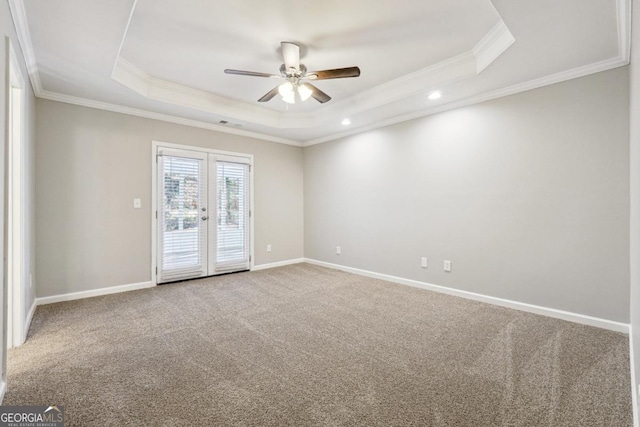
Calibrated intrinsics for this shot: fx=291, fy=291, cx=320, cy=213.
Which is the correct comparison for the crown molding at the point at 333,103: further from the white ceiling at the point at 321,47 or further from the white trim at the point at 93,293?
the white trim at the point at 93,293

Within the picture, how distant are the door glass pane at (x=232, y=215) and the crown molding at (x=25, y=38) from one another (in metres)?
2.31

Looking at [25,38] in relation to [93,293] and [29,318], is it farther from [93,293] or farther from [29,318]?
[93,293]

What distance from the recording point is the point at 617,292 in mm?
2686

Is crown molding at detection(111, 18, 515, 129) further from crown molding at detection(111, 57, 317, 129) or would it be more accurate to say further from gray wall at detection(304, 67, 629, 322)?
gray wall at detection(304, 67, 629, 322)

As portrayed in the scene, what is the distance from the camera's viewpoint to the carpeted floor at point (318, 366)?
1644mm

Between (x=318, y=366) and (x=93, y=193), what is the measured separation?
3608mm

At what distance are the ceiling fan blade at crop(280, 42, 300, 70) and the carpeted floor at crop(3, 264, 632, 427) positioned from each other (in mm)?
2596

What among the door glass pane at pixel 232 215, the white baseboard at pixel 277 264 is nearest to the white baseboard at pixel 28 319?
the door glass pane at pixel 232 215

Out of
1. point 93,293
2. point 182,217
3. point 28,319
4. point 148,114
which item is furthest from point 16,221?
point 148,114

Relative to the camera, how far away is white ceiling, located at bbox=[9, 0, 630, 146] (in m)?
2.16

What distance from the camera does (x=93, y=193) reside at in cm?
375

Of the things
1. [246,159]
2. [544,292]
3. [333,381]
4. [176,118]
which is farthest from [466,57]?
[176,118]

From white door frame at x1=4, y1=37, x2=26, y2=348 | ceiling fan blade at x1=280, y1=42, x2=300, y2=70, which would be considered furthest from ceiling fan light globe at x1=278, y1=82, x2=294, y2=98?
white door frame at x1=4, y1=37, x2=26, y2=348

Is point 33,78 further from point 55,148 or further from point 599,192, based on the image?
point 599,192
